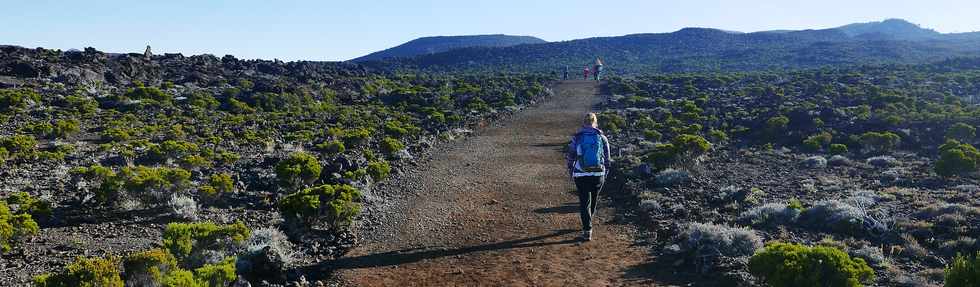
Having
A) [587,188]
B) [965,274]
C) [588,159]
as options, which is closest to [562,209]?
[587,188]

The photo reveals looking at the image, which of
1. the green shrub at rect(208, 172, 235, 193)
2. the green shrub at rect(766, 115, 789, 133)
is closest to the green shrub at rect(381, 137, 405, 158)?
the green shrub at rect(208, 172, 235, 193)

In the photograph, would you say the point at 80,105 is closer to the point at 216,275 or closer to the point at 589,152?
the point at 216,275

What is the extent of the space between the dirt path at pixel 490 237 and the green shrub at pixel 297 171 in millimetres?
1658

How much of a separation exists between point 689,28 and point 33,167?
125 meters

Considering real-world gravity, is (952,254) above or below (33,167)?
below

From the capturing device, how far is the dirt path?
6484 mm

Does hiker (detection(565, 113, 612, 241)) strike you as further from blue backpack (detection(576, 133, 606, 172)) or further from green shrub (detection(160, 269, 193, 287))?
green shrub (detection(160, 269, 193, 287))

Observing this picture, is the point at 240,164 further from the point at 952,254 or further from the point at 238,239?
the point at 952,254

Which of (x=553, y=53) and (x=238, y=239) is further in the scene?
(x=553, y=53)

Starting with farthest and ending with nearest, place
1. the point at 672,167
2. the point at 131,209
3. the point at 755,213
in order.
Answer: the point at 672,167 < the point at 131,209 < the point at 755,213

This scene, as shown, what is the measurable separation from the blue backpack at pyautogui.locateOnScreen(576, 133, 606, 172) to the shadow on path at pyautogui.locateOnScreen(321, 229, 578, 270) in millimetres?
1153

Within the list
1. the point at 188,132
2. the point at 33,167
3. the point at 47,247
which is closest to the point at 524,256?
the point at 47,247

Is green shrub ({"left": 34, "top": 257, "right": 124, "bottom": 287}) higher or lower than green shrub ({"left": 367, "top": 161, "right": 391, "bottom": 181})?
higher

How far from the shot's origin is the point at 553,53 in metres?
104
